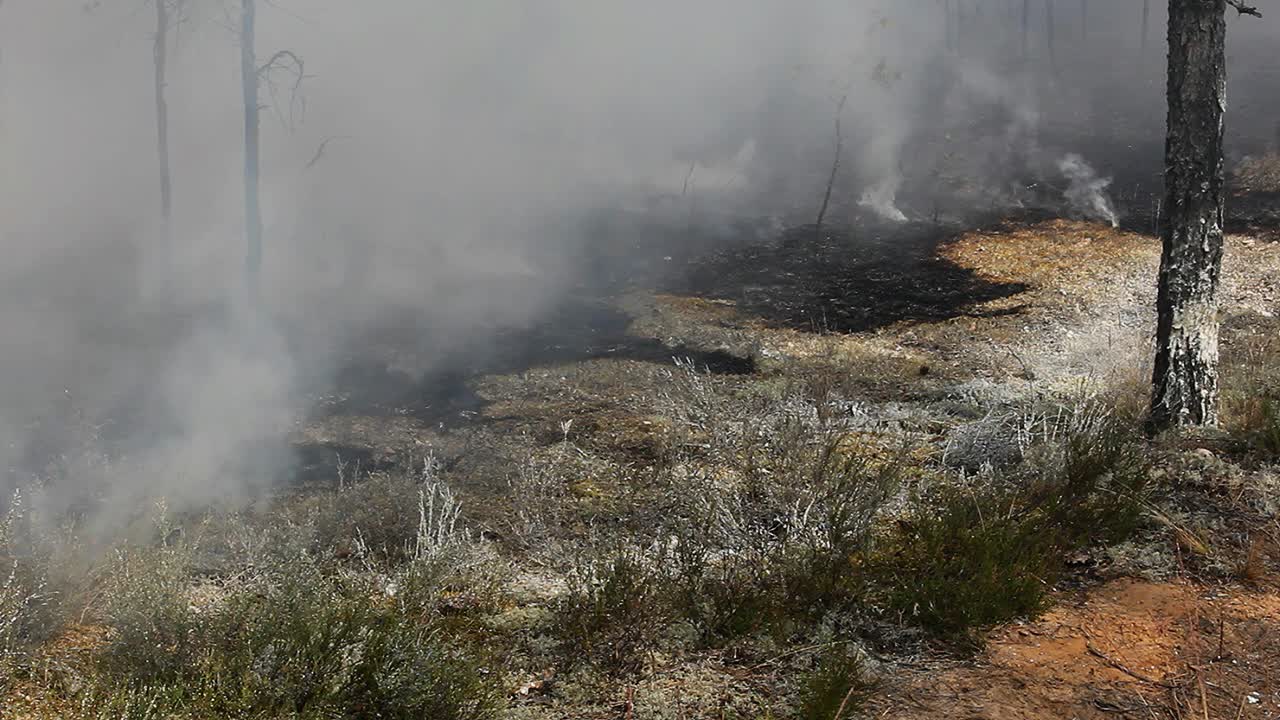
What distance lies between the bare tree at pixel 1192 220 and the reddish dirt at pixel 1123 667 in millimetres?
2734

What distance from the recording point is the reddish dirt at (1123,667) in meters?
3.32

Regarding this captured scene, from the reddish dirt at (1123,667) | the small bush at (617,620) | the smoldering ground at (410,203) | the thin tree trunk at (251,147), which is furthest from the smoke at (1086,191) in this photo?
the small bush at (617,620)

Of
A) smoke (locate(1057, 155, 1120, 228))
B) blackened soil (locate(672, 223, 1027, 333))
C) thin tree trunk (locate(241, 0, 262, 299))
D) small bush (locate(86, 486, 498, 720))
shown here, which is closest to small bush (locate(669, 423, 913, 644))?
small bush (locate(86, 486, 498, 720))

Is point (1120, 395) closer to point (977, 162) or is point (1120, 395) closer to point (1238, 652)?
point (1238, 652)

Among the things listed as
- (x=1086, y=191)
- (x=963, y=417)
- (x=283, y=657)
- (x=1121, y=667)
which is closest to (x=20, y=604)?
(x=283, y=657)

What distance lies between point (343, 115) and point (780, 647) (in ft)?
117

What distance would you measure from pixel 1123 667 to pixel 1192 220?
13.7 feet

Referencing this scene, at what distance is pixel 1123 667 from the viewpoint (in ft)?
11.7

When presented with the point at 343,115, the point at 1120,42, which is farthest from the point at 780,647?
the point at 1120,42

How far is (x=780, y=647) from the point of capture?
394 cm

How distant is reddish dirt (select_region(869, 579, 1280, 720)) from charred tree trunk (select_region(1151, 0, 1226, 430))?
2737mm

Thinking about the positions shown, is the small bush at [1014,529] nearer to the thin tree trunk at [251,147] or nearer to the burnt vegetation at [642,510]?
the burnt vegetation at [642,510]

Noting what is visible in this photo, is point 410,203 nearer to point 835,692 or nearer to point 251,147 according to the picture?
point 251,147

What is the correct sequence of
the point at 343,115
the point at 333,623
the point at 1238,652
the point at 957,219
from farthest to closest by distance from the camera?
the point at 343,115, the point at 957,219, the point at 333,623, the point at 1238,652
